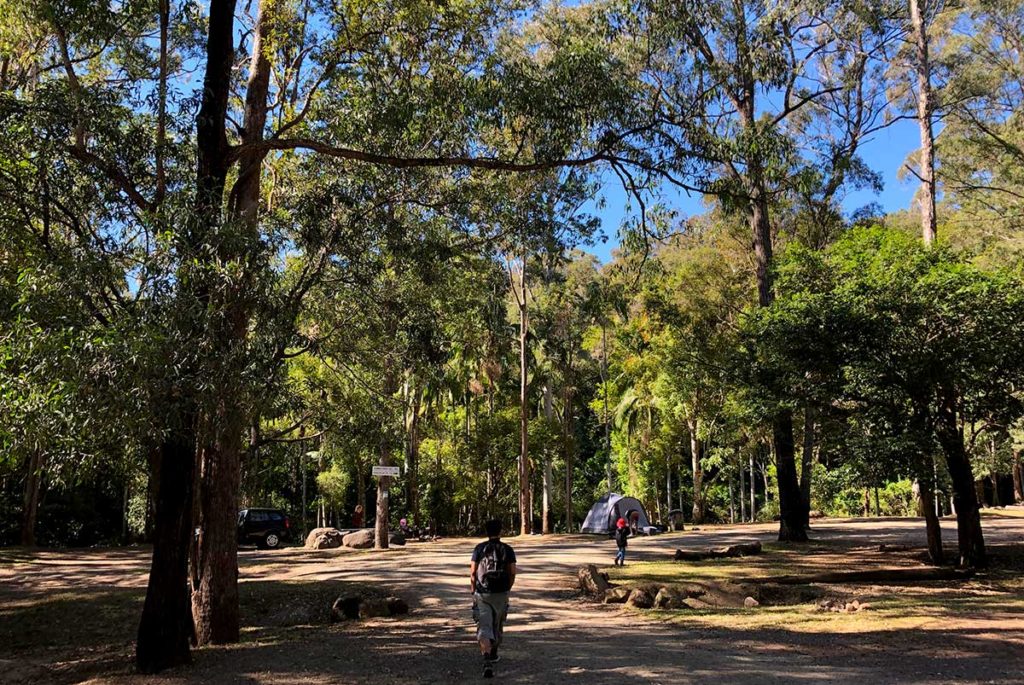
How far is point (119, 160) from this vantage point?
9.14 metres

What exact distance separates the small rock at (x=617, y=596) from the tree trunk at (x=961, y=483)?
23.3ft

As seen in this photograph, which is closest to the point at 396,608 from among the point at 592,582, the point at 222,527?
the point at 222,527

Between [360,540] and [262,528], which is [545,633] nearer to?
[360,540]

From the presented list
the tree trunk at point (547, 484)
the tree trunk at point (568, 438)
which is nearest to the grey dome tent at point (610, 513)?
the tree trunk at point (547, 484)

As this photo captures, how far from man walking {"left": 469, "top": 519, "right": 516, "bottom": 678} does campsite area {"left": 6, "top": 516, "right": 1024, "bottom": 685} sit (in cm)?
30

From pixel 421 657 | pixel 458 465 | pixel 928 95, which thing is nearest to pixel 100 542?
pixel 458 465

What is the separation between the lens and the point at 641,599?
37.7 feet

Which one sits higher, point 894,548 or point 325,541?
point 894,548

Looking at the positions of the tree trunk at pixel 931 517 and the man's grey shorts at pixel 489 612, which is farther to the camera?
the tree trunk at pixel 931 517

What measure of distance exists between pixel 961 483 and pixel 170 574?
14.1m

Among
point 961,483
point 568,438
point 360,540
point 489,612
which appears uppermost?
point 568,438

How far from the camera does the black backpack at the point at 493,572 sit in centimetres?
705

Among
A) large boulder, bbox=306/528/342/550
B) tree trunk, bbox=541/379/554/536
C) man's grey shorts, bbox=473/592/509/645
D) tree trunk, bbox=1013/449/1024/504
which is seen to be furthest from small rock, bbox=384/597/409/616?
tree trunk, bbox=1013/449/1024/504

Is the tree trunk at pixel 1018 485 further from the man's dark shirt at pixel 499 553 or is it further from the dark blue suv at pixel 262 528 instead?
the man's dark shirt at pixel 499 553
